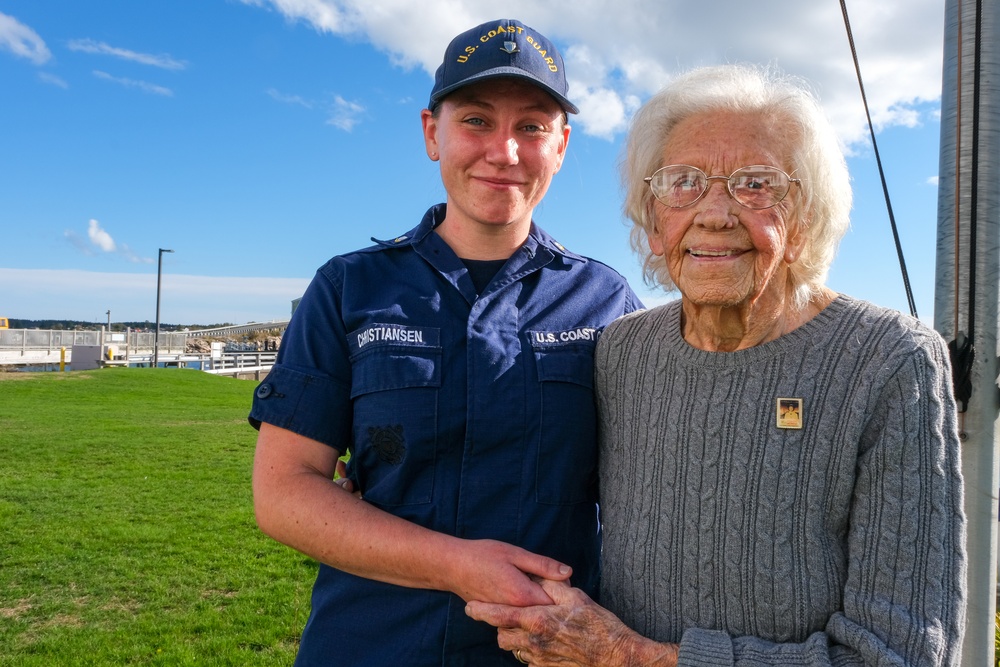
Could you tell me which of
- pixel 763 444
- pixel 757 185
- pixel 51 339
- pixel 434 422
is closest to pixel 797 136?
pixel 757 185

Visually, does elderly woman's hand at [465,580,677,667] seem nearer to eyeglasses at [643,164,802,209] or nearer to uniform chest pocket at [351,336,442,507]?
uniform chest pocket at [351,336,442,507]

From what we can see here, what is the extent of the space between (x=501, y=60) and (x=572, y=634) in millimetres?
1496

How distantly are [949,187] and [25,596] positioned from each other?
7000 mm

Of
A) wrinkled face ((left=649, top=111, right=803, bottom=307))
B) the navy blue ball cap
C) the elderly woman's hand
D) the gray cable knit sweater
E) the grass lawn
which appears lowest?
the grass lawn

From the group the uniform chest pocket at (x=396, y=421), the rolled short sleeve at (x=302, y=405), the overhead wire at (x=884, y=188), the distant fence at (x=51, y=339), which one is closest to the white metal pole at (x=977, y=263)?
the overhead wire at (x=884, y=188)

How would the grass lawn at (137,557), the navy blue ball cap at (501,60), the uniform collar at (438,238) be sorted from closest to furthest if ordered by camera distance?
the navy blue ball cap at (501,60) → the uniform collar at (438,238) → the grass lawn at (137,557)

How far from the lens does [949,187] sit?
246cm

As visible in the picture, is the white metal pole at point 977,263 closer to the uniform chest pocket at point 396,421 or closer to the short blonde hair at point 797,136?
the short blonde hair at point 797,136

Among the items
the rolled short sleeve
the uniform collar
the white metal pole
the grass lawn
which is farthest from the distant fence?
the white metal pole

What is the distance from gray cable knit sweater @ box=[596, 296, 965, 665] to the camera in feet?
5.20

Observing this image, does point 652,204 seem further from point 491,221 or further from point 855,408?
point 855,408

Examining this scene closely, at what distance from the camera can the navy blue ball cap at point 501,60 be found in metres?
2.13

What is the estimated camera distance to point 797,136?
1.84 metres

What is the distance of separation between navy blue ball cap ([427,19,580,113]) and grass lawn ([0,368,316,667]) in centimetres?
447
